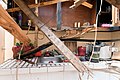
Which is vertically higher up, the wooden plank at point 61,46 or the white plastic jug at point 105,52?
the wooden plank at point 61,46

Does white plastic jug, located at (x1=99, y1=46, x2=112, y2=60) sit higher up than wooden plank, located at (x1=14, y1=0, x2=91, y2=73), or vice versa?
wooden plank, located at (x1=14, y1=0, x2=91, y2=73)

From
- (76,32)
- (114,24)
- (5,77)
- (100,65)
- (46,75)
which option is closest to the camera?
(5,77)

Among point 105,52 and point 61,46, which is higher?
point 61,46

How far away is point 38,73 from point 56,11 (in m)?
1.25

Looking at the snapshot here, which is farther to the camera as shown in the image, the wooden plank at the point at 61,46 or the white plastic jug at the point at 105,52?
the white plastic jug at the point at 105,52

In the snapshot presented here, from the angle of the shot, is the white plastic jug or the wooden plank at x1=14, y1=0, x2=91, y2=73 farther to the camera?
the white plastic jug

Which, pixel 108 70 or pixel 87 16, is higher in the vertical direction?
pixel 87 16

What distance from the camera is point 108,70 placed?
5.98ft

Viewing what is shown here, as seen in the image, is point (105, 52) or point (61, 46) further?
point (105, 52)

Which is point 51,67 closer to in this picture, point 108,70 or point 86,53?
point 108,70

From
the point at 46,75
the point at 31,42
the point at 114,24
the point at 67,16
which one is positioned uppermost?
the point at 67,16

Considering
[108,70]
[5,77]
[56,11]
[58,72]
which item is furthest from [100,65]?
[56,11]

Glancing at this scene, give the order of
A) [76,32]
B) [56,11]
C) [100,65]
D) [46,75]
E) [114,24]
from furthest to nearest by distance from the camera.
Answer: [56,11]
[76,32]
[114,24]
[100,65]
[46,75]

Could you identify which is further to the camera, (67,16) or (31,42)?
(67,16)
